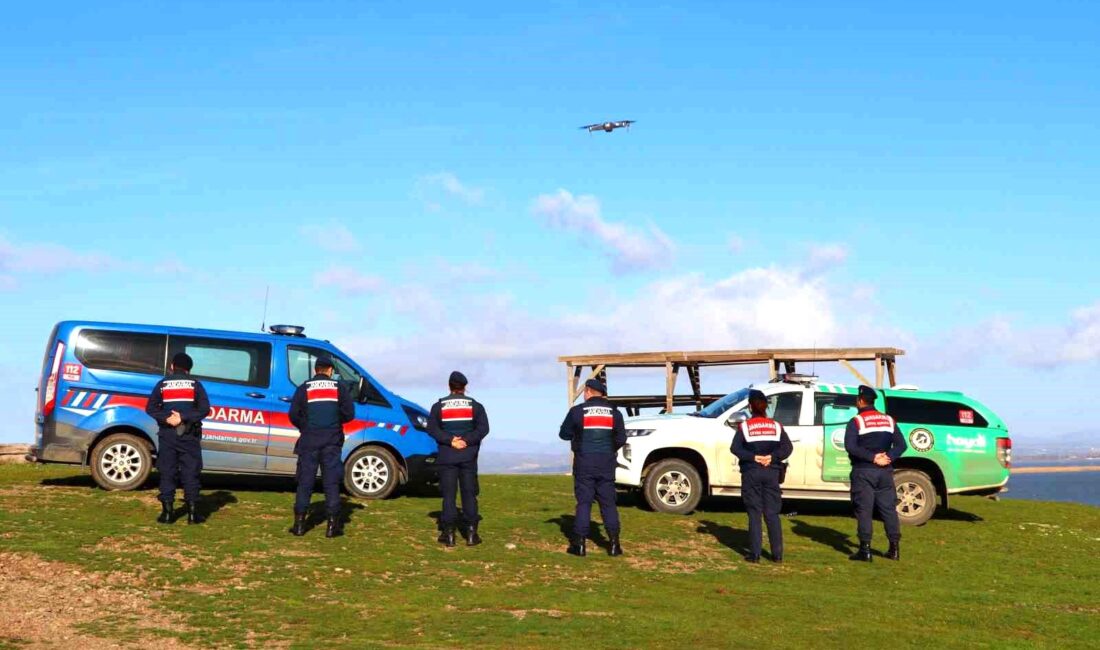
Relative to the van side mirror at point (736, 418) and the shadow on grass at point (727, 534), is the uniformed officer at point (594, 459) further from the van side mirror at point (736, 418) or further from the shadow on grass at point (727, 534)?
the van side mirror at point (736, 418)

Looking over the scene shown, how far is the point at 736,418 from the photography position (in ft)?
47.6

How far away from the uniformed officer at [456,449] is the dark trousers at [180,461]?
8.37 ft

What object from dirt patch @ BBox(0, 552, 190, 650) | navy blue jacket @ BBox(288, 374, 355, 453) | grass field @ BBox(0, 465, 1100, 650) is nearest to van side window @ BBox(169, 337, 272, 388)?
grass field @ BBox(0, 465, 1100, 650)

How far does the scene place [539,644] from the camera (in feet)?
26.3

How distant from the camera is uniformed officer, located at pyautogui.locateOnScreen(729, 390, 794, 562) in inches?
463

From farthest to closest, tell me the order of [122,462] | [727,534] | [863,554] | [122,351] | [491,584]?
[122,351] → [122,462] → [727,534] → [863,554] → [491,584]

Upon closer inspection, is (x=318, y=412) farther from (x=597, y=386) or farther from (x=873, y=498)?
(x=873, y=498)

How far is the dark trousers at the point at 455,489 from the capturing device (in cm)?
1149

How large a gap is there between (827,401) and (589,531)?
4410mm

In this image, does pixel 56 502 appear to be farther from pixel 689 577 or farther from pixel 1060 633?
pixel 1060 633

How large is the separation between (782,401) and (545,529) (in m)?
3.90

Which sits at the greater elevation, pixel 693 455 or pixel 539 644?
pixel 693 455

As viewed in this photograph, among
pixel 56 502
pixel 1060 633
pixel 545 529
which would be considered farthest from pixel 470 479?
pixel 1060 633

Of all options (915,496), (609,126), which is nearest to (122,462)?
(915,496)
